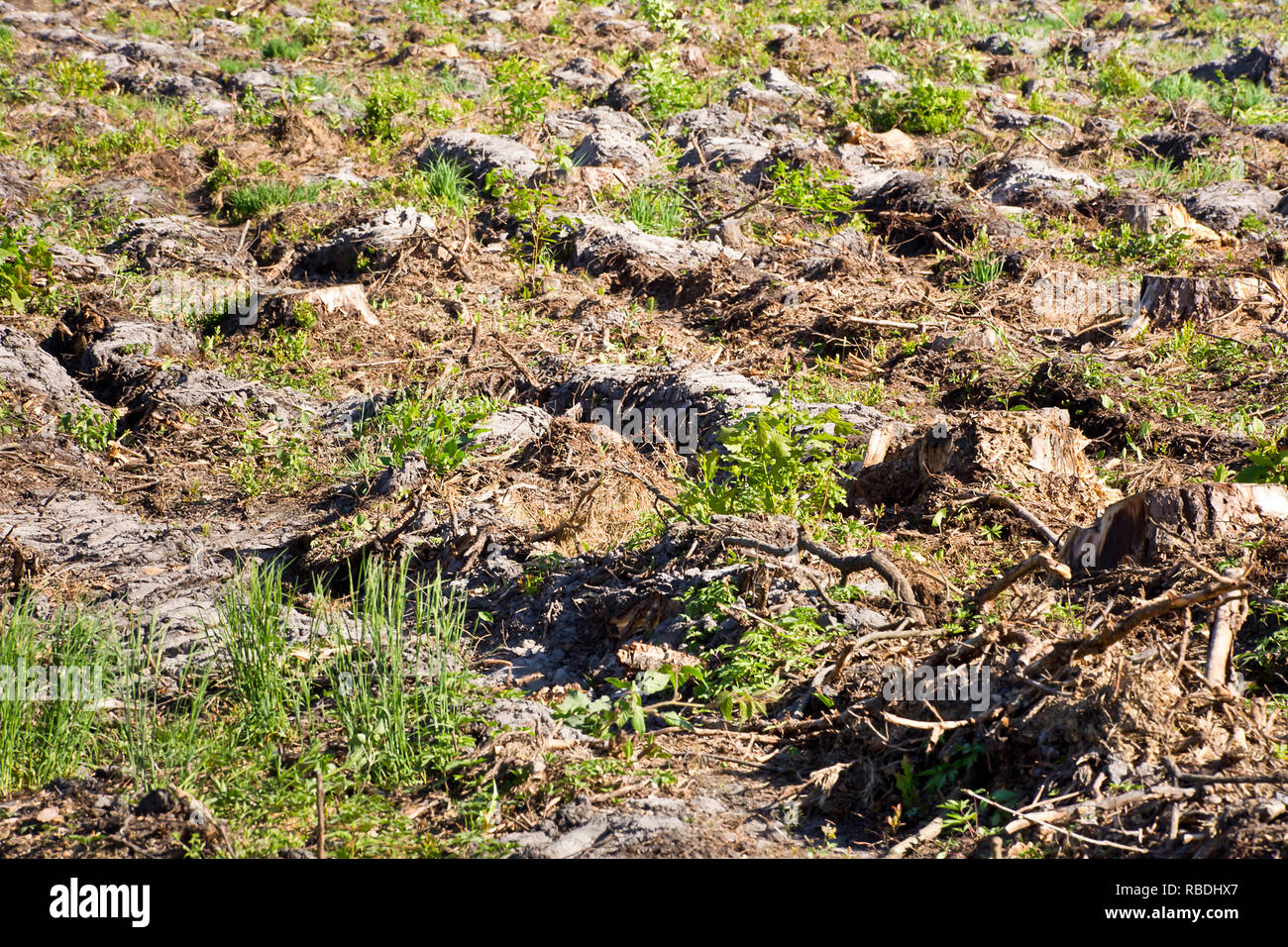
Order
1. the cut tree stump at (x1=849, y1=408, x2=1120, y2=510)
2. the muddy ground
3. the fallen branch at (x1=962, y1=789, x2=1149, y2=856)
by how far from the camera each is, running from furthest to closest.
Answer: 1. the cut tree stump at (x1=849, y1=408, x2=1120, y2=510)
2. the muddy ground
3. the fallen branch at (x1=962, y1=789, x2=1149, y2=856)

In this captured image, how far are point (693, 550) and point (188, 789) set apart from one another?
2038 millimetres

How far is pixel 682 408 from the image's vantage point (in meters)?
5.91

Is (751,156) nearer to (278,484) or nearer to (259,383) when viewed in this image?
(259,383)

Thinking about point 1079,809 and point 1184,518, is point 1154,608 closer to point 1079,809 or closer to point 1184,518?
point 1079,809

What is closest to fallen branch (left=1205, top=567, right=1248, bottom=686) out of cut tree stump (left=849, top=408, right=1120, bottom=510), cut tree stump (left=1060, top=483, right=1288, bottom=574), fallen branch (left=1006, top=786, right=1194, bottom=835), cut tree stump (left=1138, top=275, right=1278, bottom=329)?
fallen branch (left=1006, top=786, right=1194, bottom=835)

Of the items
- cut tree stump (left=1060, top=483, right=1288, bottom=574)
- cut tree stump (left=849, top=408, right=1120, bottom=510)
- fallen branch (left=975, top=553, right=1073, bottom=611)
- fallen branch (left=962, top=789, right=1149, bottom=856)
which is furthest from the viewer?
cut tree stump (left=849, top=408, right=1120, bottom=510)

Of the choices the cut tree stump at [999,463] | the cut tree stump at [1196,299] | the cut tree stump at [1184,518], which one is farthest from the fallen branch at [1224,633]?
the cut tree stump at [1196,299]

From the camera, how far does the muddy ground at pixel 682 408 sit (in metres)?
3.05

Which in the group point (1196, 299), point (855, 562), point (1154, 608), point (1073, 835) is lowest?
point (1073, 835)

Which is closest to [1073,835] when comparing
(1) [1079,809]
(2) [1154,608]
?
(1) [1079,809]

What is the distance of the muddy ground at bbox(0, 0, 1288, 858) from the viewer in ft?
10.0

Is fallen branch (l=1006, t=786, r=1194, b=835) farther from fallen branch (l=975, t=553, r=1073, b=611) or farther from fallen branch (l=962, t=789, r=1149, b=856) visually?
fallen branch (l=975, t=553, r=1073, b=611)

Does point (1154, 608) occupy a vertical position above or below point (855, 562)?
above

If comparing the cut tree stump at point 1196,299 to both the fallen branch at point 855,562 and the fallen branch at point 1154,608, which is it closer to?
the fallen branch at point 855,562
